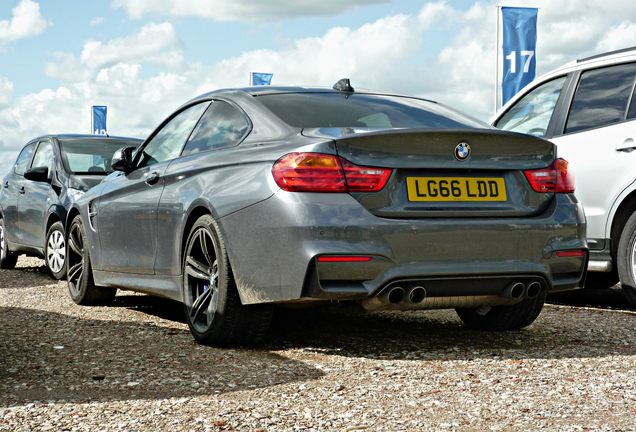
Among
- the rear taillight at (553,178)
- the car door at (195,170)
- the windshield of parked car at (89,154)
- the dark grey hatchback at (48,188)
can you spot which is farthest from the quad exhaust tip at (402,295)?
the windshield of parked car at (89,154)

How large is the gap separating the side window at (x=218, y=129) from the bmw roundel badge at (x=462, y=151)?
1282 millimetres

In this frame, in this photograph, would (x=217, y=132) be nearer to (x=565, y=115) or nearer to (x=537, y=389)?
(x=537, y=389)

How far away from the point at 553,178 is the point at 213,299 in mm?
2038

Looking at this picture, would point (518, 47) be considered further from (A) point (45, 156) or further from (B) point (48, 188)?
(B) point (48, 188)

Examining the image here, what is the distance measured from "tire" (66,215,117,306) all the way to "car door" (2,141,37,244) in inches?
132

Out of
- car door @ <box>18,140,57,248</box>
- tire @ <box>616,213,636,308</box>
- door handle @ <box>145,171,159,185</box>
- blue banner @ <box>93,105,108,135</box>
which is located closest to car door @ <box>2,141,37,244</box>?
car door @ <box>18,140,57,248</box>

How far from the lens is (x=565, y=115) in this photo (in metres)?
6.90

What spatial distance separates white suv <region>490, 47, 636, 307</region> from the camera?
20.5 feet

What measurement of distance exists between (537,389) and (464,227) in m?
0.89

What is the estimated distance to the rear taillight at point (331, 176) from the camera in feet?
13.5

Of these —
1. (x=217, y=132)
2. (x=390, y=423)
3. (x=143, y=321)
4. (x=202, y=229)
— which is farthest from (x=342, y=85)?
(x=390, y=423)

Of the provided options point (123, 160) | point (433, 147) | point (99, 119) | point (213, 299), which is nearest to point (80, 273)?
point (123, 160)

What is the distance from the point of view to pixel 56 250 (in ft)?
29.2

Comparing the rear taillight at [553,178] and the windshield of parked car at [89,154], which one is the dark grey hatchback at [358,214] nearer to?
the rear taillight at [553,178]
